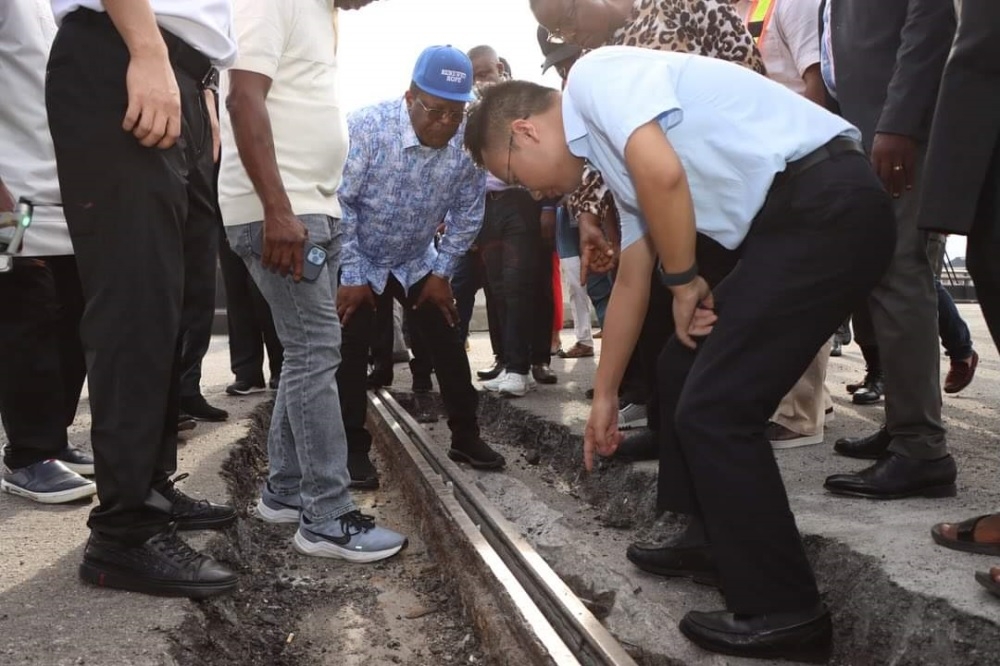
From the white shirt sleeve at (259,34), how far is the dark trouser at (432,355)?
1.43 meters

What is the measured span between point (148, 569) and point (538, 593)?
101 centimetres

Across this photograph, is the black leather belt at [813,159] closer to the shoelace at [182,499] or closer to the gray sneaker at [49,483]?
the shoelace at [182,499]

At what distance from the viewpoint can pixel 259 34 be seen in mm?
2650

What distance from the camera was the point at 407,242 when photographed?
395 cm

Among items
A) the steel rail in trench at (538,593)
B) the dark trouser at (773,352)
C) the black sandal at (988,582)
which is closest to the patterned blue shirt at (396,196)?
the steel rail in trench at (538,593)

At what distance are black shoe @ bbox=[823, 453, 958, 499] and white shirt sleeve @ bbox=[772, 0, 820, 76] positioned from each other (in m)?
1.71

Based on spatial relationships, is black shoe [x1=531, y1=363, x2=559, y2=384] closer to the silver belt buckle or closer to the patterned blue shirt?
the patterned blue shirt

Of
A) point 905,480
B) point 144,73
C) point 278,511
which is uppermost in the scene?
point 144,73

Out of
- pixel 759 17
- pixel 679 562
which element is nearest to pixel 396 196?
pixel 759 17

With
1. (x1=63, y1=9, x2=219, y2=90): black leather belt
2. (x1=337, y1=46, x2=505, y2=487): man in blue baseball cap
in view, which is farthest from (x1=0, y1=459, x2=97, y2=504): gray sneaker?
(x1=63, y1=9, x2=219, y2=90): black leather belt

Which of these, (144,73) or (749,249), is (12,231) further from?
(749,249)

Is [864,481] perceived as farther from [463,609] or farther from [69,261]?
[69,261]

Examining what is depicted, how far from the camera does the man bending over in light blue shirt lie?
2008 mm

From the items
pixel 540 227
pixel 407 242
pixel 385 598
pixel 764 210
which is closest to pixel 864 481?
pixel 764 210
